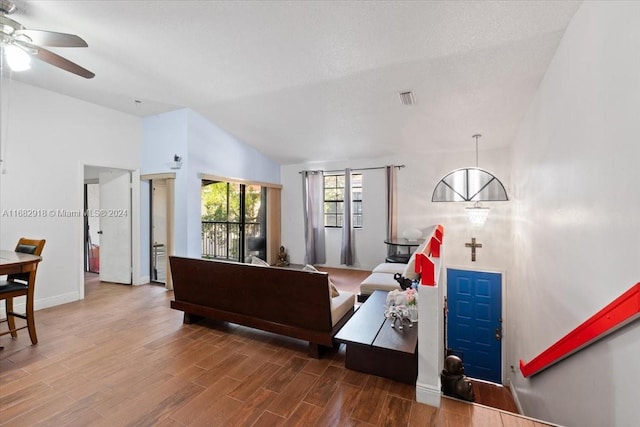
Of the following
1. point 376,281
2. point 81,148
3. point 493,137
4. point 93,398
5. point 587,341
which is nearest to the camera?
point 587,341

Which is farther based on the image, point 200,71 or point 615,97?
point 200,71

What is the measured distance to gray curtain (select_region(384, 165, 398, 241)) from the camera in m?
5.62

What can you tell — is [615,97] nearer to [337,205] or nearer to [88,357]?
[88,357]

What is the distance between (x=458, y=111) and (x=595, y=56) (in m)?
2.12

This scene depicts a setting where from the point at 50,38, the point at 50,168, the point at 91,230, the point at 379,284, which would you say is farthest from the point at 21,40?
the point at 91,230

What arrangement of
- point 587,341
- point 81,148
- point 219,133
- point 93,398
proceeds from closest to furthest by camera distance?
point 587,341
point 93,398
point 81,148
point 219,133

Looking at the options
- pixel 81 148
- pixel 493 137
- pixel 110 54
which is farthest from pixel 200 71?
pixel 493 137

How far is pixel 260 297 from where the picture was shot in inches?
103

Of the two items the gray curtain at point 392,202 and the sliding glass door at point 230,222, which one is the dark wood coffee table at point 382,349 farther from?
the sliding glass door at point 230,222

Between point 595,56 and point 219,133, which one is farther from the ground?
point 219,133

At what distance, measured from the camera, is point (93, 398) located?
191 centimetres

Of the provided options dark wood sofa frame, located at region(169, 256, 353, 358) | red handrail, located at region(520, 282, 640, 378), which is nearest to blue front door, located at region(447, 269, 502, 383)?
red handrail, located at region(520, 282, 640, 378)

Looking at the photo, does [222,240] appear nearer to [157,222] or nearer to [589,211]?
[157,222]

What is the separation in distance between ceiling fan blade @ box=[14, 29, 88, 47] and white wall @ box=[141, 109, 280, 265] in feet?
7.43
